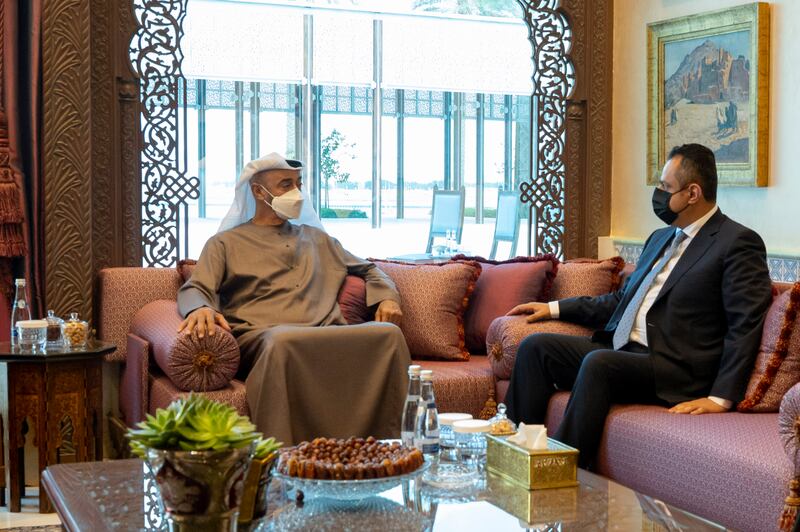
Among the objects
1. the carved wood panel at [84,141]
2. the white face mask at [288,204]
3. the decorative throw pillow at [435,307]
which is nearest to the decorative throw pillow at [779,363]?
the decorative throw pillow at [435,307]

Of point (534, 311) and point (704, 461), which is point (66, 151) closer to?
point (534, 311)

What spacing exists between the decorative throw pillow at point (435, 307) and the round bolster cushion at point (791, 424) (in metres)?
2.02

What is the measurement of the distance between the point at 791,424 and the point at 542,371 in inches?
52.9

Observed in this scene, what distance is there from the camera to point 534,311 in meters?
4.65

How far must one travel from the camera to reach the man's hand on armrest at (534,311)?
4.55 metres

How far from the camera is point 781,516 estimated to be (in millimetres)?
2961

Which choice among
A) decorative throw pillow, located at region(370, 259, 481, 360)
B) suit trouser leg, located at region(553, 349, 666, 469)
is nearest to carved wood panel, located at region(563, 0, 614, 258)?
decorative throw pillow, located at region(370, 259, 481, 360)

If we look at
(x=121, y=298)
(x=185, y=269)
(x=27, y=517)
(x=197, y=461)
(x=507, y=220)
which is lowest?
(x=27, y=517)

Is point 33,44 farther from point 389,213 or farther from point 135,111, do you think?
point 389,213

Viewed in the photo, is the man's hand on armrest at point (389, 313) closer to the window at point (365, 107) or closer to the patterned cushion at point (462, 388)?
the patterned cushion at point (462, 388)

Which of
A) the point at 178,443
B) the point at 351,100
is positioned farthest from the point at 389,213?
the point at 178,443

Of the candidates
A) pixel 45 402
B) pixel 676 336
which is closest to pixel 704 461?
pixel 676 336

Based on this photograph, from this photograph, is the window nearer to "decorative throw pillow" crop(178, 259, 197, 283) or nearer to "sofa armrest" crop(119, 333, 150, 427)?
"decorative throw pillow" crop(178, 259, 197, 283)

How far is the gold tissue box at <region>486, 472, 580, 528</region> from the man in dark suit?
3.25ft
